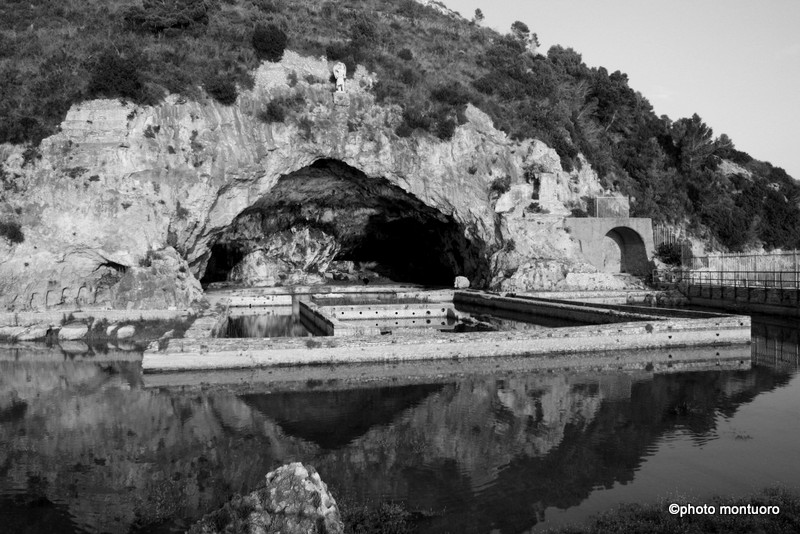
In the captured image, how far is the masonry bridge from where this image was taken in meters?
37.6

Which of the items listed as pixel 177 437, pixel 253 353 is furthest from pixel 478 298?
pixel 177 437

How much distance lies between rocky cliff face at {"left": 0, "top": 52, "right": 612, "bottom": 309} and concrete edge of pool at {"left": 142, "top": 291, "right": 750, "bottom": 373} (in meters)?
10.3

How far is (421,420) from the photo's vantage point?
1110 cm

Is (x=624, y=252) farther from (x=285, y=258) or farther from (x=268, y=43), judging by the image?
(x=268, y=43)

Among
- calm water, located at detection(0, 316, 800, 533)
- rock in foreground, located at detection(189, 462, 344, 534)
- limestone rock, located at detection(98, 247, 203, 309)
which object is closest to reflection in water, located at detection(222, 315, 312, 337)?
limestone rock, located at detection(98, 247, 203, 309)

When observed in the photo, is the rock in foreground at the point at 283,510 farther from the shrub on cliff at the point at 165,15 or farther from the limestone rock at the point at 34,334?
the shrub on cliff at the point at 165,15

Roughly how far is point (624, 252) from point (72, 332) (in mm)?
34594

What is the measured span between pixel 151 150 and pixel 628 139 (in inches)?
1725

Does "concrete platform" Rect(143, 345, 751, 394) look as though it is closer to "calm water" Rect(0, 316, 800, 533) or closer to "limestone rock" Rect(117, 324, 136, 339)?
"calm water" Rect(0, 316, 800, 533)

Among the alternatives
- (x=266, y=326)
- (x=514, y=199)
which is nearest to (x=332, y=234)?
(x=514, y=199)

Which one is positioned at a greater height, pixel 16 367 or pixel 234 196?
pixel 234 196

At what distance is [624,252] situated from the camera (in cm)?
4100

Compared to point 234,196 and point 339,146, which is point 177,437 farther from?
point 339,146

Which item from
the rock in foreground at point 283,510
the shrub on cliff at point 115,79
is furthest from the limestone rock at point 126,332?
the rock in foreground at point 283,510
